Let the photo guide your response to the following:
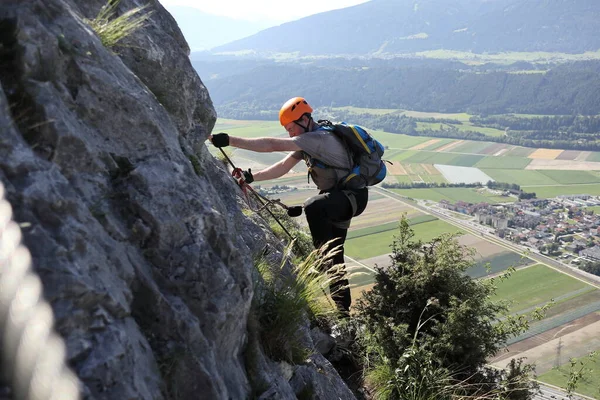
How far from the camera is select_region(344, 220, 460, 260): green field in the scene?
160 feet

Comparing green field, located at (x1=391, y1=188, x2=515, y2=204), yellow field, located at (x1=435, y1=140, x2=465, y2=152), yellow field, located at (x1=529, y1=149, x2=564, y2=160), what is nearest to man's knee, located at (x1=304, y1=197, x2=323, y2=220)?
green field, located at (x1=391, y1=188, x2=515, y2=204)

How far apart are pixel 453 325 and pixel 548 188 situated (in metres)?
88.1

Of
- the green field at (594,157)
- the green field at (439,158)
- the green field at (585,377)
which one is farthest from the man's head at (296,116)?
the green field at (594,157)

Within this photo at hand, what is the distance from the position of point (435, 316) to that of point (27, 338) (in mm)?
4823

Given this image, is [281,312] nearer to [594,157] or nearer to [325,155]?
[325,155]

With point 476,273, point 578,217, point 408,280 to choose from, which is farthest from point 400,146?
point 408,280

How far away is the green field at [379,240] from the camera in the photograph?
48750 millimetres

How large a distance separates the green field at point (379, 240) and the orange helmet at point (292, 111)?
40274 millimetres

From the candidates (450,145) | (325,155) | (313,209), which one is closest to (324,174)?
(325,155)

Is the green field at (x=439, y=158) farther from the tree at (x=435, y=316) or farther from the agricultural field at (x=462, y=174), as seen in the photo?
the tree at (x=435, y=316)

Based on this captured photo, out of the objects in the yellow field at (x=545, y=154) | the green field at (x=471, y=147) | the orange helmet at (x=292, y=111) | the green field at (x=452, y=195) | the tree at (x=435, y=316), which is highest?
the orange helmet at (x=292, y=111)

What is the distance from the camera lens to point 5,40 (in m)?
3.13

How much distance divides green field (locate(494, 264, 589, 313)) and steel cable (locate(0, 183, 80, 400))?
1559 inches

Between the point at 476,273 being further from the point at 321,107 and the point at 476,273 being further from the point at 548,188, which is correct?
the point at 321,107
